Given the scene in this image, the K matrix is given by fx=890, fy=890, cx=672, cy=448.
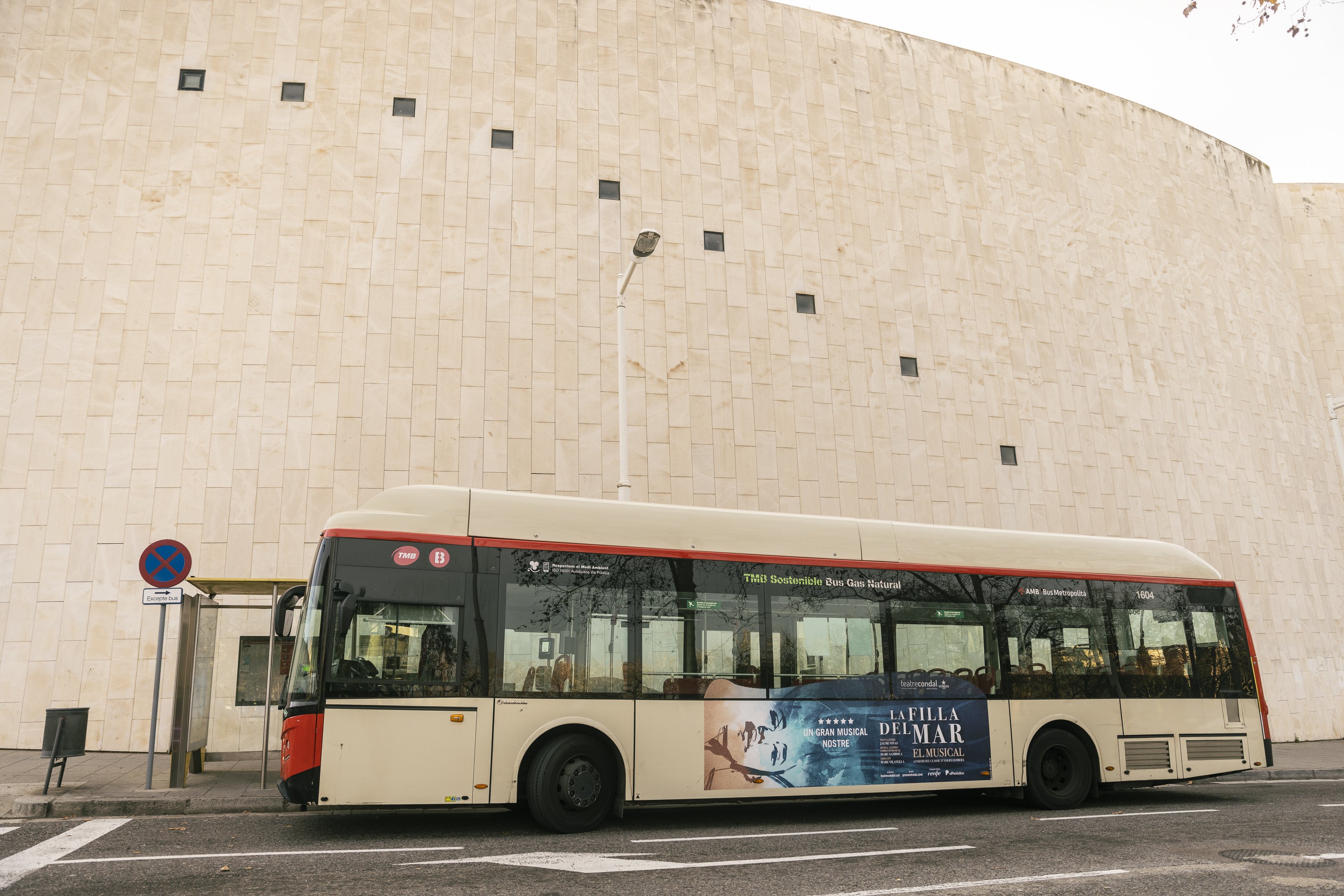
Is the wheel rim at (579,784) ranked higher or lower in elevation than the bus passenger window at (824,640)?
lower

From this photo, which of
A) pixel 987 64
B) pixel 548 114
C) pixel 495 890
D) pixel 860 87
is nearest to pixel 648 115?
pixel 548 114

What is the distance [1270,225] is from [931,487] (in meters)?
16.4

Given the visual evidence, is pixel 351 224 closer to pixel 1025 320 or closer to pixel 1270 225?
pixel 1025 320

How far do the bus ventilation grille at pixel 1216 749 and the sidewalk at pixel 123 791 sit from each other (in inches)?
420

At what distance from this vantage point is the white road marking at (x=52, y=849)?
6242 mm

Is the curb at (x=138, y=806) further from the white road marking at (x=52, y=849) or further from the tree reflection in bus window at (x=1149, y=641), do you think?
the tree reflection in bus window at (x=1149, y=641)

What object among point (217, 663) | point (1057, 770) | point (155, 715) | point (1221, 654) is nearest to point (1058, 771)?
point (1057, 770)

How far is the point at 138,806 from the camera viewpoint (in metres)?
9.38

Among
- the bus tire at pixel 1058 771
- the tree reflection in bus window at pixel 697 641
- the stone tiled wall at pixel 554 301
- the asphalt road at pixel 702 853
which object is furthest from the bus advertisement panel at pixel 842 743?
the stone tiled wall at pixel 554 301

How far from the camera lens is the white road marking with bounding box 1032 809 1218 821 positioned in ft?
31.4

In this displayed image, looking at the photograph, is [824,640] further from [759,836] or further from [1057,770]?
[1057,770]

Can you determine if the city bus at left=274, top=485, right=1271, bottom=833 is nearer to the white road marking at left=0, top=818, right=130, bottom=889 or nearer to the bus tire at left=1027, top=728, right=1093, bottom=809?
the bus tire at left=1027, top=728, right=1093, bottom=809

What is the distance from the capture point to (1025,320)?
20.8 m

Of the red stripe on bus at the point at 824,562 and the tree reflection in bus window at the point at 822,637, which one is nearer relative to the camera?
the red stripe on bus at the point at 824,562
